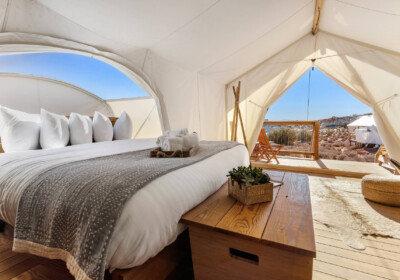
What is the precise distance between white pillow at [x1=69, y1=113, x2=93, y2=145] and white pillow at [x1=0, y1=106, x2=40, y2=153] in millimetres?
376

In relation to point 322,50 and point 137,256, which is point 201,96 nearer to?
point 322,50

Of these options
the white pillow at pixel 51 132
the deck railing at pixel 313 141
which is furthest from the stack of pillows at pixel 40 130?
the deck railing at pixel 313 141

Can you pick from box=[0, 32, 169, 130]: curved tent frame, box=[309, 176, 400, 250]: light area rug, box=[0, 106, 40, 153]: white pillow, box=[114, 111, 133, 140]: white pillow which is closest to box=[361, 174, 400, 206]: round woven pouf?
box=[309, 176, 400, 250]: light area rug

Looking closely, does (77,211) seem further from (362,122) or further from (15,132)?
(362,122)

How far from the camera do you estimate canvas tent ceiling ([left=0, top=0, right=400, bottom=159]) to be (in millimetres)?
1778

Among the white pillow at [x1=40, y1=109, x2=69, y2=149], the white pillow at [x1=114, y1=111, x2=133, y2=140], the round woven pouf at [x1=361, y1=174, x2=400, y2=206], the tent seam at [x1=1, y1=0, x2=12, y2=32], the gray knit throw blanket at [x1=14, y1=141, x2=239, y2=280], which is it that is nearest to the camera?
the gray knit throw blanket at [x1=14, y1=141, x2=239, y2=280]

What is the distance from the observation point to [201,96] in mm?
3621

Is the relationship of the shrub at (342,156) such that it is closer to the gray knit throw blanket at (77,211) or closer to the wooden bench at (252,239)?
the wooden bench at (252,239)

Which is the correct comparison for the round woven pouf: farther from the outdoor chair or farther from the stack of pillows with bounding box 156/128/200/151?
the stack of pillows with bounding box 156/128/200/151

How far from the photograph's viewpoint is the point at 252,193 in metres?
1.17

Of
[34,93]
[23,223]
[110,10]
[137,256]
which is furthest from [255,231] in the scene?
[34,93]

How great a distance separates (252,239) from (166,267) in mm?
523

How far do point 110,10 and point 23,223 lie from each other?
1.77 m

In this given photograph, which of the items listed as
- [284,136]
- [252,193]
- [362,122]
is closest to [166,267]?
[252,193]
